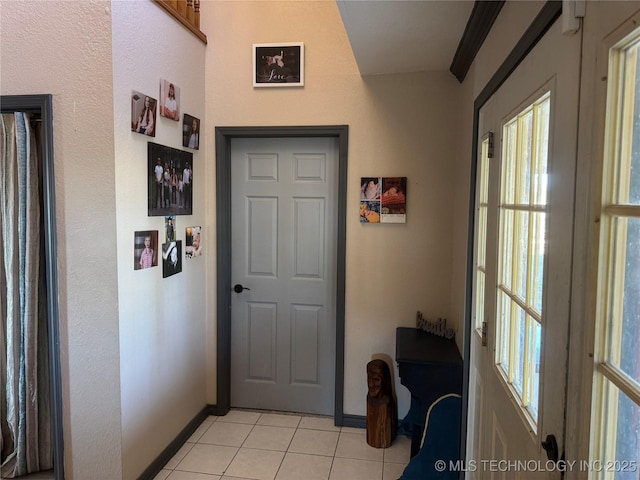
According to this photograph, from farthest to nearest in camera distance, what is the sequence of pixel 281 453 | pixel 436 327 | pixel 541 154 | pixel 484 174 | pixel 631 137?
pixel 436 327
pixel 281 453
pixel 484 174
pixel 541 154
pixel 631 137

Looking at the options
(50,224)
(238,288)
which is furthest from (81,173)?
(238,288)

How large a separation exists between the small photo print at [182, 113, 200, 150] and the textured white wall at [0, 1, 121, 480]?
0.69 m

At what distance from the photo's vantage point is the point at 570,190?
0.94 metres

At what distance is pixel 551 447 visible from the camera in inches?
39.1

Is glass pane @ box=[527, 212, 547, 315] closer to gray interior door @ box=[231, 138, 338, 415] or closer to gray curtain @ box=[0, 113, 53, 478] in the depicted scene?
gray interior door @ box=[231, 138, 338, 415]

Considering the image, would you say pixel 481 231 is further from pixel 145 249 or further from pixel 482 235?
pixel 145 249

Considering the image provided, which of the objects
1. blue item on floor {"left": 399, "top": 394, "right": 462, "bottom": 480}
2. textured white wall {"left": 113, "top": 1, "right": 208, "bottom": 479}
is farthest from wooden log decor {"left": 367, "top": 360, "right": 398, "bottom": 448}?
textured white wall {"left": 113, "top": 1, "right": 208, "bottom": 479}

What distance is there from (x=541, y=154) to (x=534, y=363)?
1.96ft

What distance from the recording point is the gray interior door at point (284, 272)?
3.00 metres

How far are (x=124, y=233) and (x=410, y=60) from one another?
73.3 inches

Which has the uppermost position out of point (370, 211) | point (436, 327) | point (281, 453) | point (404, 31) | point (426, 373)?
Result: point (404, 31)

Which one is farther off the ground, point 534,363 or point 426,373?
point 534,363

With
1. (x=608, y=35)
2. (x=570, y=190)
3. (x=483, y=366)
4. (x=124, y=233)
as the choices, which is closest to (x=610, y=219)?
(x=570, y=190)

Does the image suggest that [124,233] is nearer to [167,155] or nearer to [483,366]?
[167,155]
